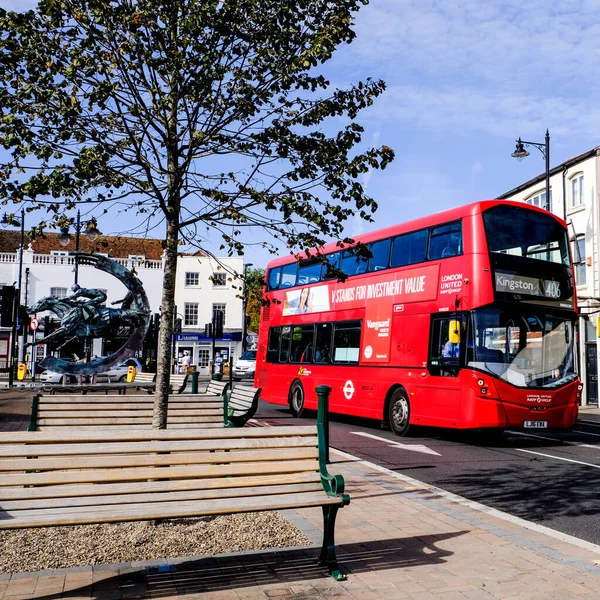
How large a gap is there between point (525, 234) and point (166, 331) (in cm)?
941

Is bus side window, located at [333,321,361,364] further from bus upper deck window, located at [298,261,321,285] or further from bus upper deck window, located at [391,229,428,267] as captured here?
bus upper deck window, located at [391,229,428,267]

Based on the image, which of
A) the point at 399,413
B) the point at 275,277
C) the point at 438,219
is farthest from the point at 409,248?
the point at 275,277

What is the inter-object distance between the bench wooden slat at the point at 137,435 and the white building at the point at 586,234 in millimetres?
24499

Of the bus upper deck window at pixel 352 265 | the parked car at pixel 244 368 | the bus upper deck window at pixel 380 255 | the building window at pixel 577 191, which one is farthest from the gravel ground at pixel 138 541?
the parked car at pixel 244 368


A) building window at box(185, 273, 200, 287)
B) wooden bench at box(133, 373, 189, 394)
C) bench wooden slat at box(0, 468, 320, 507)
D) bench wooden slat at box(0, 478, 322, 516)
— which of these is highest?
building window at box(185, 273, 200, 287)

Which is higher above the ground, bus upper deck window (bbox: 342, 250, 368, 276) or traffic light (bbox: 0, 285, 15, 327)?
bus upper deck window (bbox: 342, 250, 368, 276)

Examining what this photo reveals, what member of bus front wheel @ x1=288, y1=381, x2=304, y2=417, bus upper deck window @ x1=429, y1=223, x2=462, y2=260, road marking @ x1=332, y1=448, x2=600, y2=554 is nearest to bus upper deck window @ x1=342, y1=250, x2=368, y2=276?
bus upper deck window @ x1=429, y1=223, x2=462, y2=260

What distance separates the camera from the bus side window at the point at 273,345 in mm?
21031

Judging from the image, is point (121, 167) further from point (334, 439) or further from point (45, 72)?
point (334, 439)

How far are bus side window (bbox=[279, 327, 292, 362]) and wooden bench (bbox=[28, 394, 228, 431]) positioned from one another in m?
10.6

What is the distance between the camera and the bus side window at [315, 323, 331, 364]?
1819cm

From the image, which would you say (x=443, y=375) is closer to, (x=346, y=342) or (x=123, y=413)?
(x=346, y=342)

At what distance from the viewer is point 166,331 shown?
21.2 ft

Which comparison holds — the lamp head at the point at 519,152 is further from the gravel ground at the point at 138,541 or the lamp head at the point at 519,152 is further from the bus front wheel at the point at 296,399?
the gravel ground at the point at 138,541
